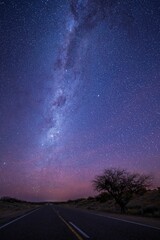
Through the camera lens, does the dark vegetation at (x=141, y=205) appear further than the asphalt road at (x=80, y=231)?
Yes

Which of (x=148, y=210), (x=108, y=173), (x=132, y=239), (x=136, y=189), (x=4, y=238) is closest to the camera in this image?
(x=132, y=239)

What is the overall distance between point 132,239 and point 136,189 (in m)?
34.7

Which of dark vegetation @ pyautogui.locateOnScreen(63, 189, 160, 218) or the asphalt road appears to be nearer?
the asphalt road

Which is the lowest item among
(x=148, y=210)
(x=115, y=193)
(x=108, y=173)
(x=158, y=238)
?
(x=158, y=238)

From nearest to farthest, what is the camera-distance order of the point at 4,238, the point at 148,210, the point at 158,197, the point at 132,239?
the point at 132,239 < the point at 4,238 < the point at 148,210 < the point at 158,197

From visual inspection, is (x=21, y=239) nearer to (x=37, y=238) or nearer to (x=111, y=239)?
(x=37, y=238)

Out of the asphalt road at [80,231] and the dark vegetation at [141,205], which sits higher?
the dark vegetation at [141,205]

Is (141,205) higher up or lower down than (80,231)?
higher up

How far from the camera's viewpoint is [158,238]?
9.93 meters

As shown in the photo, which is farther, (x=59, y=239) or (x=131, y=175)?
(x=131, y=175)

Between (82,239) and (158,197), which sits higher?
(158,197)

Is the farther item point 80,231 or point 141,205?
point 141,205

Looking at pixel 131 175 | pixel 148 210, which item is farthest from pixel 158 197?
pixel 148 210

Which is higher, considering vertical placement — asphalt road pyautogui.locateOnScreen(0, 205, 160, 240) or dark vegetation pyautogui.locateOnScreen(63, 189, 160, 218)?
dark vegetation pyautogui.locateOnScreen(63, 189, 160, 218)
